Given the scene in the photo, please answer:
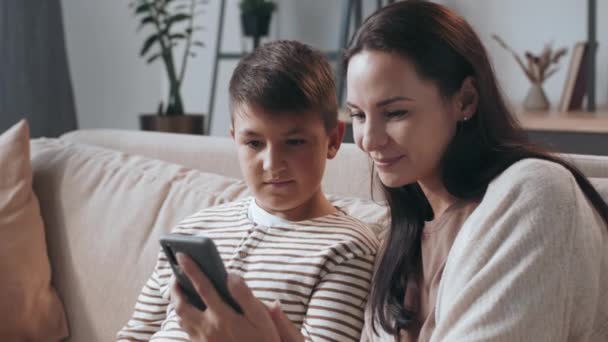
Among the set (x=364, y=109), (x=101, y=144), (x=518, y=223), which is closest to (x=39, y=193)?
(x=101, y=144)

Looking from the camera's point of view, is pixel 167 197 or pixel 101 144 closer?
pixel 167 197

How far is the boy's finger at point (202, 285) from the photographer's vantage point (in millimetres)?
1055

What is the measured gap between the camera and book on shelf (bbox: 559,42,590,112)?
8.62ft

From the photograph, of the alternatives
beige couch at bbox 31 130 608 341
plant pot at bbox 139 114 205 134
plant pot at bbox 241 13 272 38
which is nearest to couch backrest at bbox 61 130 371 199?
beige couch at bbox 31 130 608 341

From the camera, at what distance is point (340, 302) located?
1.27 metres

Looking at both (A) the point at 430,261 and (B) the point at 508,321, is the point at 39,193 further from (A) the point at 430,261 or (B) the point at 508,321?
(B) the point at 508,321

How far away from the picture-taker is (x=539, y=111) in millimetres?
2721

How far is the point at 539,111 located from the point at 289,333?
1.80 m

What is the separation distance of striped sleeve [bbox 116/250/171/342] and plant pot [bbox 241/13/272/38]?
2.15 m

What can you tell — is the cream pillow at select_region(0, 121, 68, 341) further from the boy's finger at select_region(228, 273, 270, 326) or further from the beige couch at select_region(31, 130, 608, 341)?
the boy's finger at select_region(228, 273, 270, 326)

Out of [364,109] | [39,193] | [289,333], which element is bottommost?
[39,193]

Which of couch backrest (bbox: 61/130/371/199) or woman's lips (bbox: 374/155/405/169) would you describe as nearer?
woman's lips (bbox: 374/155/405/169)

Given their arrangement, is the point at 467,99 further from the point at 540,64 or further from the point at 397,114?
the point at 540,64

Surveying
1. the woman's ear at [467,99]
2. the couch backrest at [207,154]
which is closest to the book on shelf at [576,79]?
the couch backrest at [207,154]
